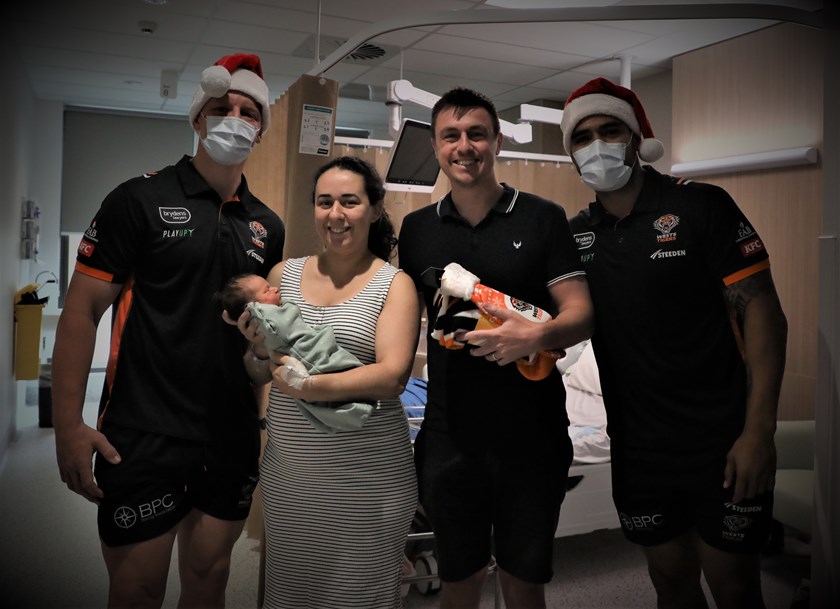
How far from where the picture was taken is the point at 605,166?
1.91 meters

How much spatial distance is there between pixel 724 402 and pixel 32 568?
3.10 metres

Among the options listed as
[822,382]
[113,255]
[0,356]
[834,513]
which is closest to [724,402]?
[822,382]


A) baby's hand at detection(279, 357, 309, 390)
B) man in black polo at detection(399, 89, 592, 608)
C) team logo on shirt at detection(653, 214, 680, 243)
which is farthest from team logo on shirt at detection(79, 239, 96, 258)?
team logo on shirt at detection(653, 214, 680, 243)

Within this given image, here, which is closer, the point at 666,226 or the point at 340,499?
the point at 340,499

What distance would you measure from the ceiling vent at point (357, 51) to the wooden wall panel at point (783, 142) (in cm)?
308

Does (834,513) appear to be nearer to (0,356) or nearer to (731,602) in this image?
(731,602)

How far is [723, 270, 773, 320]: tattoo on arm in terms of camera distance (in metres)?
1.80

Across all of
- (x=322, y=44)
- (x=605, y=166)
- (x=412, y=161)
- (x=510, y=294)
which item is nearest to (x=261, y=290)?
(x=510, y=294)

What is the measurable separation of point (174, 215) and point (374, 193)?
547mm

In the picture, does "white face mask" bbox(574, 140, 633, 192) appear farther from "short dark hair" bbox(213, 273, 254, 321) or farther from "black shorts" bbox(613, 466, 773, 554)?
"short dark hair" bbox(213, 273, 254, 321)

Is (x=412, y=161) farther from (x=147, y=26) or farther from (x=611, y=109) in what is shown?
(x=147, y=26)

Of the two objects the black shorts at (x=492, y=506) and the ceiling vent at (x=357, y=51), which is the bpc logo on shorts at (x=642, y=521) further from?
→ the ceiling vent at (x=357, y=51)

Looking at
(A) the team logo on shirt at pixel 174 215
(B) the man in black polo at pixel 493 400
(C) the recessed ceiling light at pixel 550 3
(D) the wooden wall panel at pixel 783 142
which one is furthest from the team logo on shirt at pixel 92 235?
(D) the wooden wall panel at pixel 783 142

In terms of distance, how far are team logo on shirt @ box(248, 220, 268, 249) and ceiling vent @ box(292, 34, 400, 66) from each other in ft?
11.9
